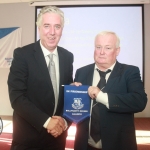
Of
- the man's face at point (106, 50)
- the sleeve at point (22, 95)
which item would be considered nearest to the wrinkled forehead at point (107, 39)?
the man's face at point (106, 50)

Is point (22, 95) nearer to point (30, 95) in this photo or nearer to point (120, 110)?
point (30, 95)

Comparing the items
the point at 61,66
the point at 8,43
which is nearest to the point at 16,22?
the point at 8,43

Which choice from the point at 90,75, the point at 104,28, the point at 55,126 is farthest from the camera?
the point at 104,28

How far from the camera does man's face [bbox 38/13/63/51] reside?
1.43m

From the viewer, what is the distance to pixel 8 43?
5.61 metres

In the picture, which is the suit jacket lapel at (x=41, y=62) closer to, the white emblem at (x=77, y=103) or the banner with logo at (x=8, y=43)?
the white emblem at (x=77, y=103)

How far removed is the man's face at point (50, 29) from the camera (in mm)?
1433

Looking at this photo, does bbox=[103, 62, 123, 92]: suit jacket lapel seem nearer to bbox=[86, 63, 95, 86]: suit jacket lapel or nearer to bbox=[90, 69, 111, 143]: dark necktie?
bbox=[90, 69, 111, 143]: dark necktie

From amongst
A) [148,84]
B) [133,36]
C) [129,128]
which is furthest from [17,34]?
[129,128]

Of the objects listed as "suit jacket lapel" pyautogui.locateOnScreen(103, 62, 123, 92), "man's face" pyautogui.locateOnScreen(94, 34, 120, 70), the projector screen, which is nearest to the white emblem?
"suit jacket lapel" pyautogui.locateOnScreen(103, 62, 123, 92)

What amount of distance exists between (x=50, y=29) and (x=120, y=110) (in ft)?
2.75

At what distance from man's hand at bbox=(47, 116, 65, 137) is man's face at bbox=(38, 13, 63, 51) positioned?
0.60 m

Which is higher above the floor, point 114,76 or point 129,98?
point 114,76

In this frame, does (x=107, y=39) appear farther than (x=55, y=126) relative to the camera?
Yes
